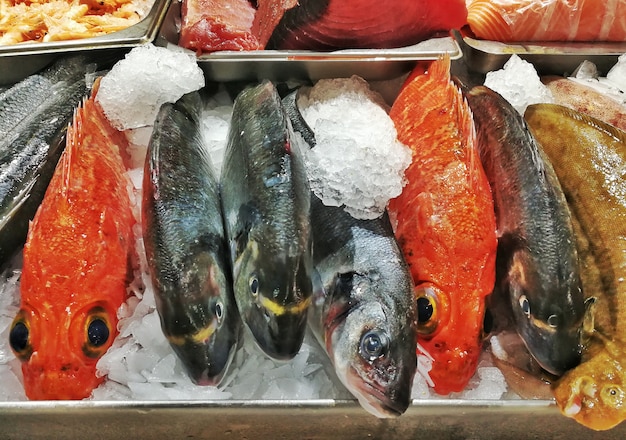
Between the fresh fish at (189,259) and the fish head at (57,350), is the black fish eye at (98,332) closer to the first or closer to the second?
the fish head at (57,350)

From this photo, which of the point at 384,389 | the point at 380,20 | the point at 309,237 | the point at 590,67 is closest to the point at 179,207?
the point at 309,237

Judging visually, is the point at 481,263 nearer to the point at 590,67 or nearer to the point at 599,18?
the point at 590,67

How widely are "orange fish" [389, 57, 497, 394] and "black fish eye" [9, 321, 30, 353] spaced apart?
1.13m

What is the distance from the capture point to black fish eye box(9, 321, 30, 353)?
145 cm

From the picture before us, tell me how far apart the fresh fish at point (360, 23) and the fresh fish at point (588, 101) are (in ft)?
1.84

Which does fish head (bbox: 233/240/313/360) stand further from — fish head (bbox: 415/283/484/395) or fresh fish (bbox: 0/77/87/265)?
fresh fish (bbox: 0/77/87/265)

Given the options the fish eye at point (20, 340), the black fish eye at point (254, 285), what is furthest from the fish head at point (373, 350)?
the fish eye at point (20, 340)

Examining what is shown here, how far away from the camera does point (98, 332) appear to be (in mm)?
1490

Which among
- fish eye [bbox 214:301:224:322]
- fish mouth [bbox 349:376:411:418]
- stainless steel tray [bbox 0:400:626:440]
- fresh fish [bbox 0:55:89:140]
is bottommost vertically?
stainless steel tray [bbox 0:400:626:440]

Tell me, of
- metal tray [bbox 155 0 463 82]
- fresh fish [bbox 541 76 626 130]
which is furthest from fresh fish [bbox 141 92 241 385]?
fresh fish [bbox 541 76 626 130]

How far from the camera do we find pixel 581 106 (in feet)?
7.32

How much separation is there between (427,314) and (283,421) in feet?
1.71

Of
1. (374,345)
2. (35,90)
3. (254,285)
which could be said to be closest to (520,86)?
(374,345)

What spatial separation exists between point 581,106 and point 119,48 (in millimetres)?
2047
